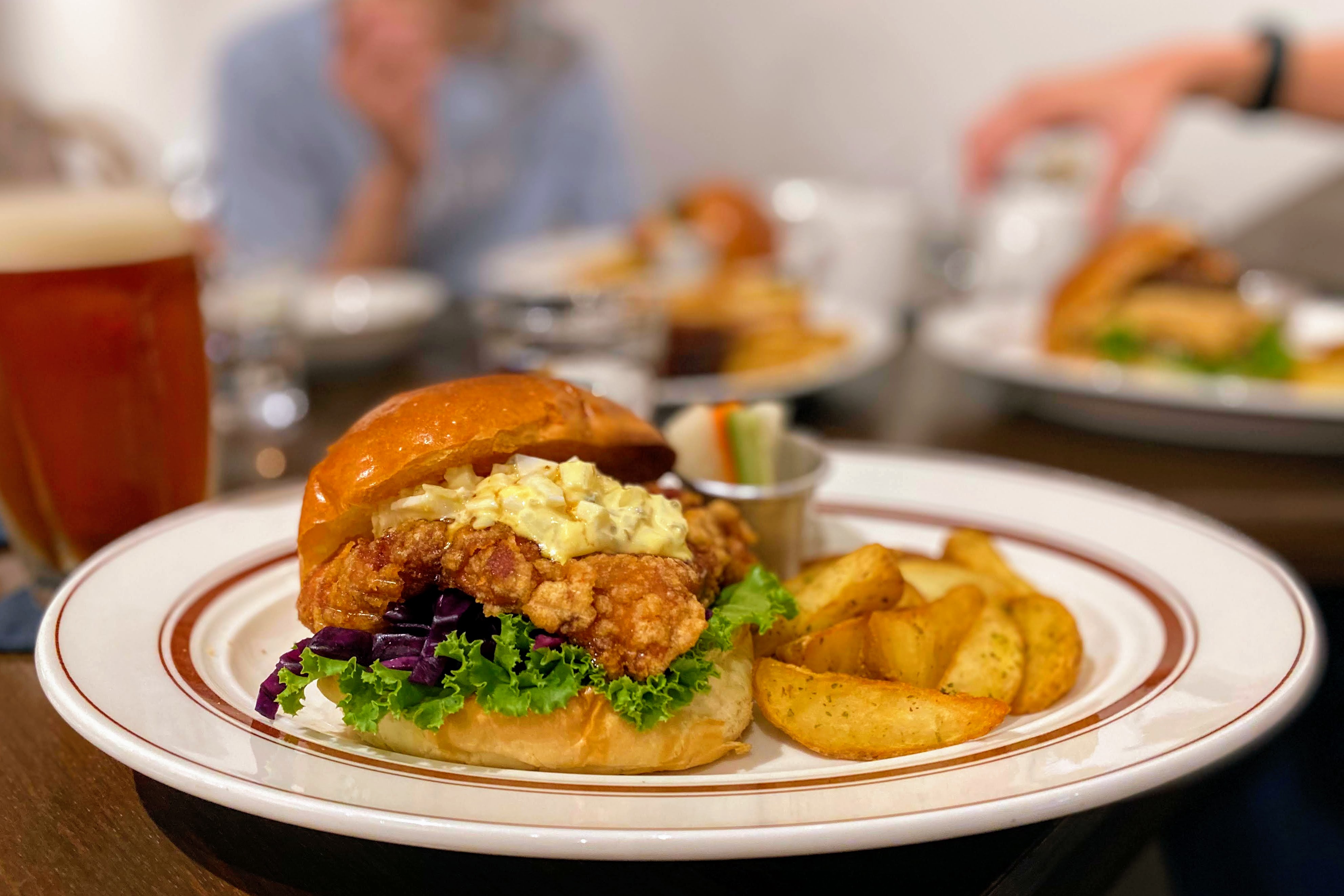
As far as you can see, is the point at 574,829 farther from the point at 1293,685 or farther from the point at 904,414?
the point at 904,414

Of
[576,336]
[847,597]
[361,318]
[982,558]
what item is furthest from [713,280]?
[847,597]

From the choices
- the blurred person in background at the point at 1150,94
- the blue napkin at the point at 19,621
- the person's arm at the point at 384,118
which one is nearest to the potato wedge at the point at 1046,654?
the blue napkin at the point at 19,621

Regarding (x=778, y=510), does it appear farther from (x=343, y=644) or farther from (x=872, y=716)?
(x=343, y=644)

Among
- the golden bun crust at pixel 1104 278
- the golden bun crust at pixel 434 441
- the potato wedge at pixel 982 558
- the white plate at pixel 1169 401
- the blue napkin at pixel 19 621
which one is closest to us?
the golden bun crust at pixel 434 441

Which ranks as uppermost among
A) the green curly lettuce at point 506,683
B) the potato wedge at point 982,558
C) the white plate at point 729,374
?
the green curly lettuce at point 506,683

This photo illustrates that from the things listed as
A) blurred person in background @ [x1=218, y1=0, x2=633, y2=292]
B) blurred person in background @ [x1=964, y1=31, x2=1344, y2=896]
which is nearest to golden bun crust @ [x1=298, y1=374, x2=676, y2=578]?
blurred person in background @ [x1=964, y1=31, x2=1344, y2=896]

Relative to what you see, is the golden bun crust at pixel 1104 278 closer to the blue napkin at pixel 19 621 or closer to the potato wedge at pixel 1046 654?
the potato wedge at pixel 1046 654

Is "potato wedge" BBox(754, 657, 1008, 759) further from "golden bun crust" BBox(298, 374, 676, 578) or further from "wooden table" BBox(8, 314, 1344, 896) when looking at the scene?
"golden bun crust" BBox(298, 374, 676, 578)
